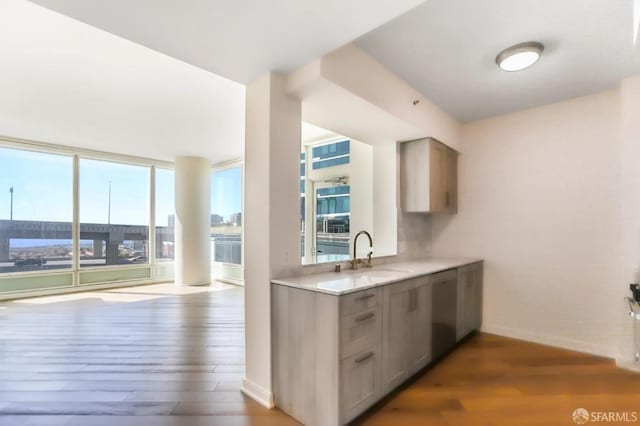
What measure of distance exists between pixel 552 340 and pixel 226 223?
639 cm

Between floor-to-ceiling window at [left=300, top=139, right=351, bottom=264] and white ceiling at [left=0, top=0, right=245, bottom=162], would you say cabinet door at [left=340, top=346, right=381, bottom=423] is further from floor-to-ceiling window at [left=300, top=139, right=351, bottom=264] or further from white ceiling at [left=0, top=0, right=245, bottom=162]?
white ceiling at [left=0, top=0, right=245, bottom=162]

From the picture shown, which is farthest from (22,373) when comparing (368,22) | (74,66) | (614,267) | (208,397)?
(614,267)

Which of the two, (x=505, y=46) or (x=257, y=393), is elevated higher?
(x=505, y=46)

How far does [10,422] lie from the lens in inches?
78.7

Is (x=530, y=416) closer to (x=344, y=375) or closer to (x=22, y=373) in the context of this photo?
(x=344, y=375)

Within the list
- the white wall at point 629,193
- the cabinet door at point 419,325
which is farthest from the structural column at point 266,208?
the white wall at point 629,193

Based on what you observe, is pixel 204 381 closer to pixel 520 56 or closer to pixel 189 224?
pixel 520 56

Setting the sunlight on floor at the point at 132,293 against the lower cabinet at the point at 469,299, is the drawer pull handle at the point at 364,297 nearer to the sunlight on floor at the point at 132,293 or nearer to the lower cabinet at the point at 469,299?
the lower cabinet at the point at 469,299

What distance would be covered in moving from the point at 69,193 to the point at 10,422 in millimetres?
5281

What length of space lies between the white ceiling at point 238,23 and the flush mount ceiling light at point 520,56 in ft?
4.11

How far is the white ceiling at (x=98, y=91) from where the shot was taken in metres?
2.40

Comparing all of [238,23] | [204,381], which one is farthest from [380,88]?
[204,381]

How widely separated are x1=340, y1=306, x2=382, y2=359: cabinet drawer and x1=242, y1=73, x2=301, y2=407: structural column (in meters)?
0.65

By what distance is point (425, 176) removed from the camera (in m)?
3.52
